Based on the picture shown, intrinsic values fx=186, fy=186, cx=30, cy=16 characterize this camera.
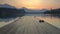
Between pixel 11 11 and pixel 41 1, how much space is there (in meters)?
34.8

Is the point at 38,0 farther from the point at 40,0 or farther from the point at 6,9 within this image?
the point at 6,9

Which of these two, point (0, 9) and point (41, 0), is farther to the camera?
point (0, 9)

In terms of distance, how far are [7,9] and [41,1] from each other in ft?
101

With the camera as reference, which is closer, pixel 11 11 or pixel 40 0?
pixel 40 0

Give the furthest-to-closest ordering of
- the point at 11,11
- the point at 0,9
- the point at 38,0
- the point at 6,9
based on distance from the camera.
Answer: the point at 11,11 → the point at 6,9 → the point at 0,9 → the point at 38,0

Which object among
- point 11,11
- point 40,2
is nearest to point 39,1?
point 40,2

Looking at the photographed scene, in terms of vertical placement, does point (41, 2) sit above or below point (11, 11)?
above

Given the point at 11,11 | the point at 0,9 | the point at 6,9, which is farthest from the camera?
the point at 11,11

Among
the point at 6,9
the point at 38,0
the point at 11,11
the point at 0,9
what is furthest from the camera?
the point at 11,11

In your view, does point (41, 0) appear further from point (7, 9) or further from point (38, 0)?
point (7, 9)

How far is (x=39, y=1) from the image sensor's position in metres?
33.3

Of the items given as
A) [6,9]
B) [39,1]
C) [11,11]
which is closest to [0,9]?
[6,9]

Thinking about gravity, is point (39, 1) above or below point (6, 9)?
above

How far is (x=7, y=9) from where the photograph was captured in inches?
2434
